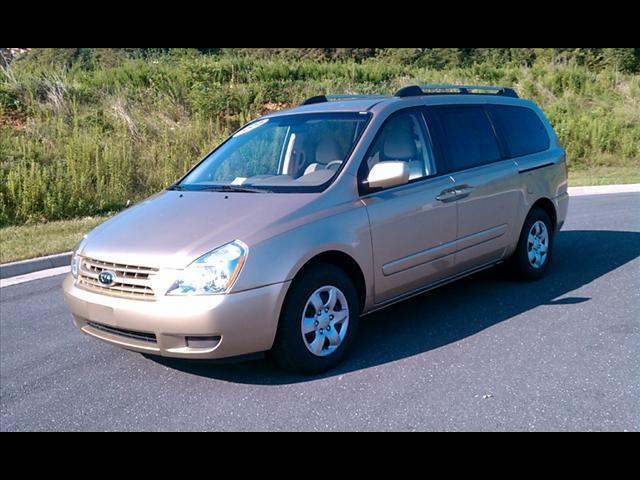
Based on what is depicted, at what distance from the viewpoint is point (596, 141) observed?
19.6m

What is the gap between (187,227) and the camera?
14.7 feet

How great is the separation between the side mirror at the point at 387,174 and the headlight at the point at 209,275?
1297mm

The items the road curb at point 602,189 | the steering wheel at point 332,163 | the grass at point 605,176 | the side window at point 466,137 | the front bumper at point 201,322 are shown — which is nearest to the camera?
the front bumper at point 201,322

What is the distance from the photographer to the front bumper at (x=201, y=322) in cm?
407

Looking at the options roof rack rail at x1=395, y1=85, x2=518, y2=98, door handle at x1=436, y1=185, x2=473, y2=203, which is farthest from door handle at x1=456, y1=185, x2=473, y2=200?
roof rack rail at x1=395, y1=85, x2=518, y2=98

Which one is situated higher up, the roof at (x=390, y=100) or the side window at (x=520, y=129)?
the roof at (x=390, y=100)

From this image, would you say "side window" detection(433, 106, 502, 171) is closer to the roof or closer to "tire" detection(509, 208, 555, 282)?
the roof

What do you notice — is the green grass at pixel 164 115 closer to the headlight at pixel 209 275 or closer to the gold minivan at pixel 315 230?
the gold minivan at pixel 315 230

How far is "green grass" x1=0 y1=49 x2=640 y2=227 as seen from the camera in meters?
11.9

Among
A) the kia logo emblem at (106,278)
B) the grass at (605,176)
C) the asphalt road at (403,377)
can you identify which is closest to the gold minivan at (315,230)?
the kia logo emblem at (106,278)

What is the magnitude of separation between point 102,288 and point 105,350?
0.99 metres

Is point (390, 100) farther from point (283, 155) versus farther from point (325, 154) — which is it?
point (283, 155)

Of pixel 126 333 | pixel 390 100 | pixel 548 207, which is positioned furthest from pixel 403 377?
Answer: pixel 548 207

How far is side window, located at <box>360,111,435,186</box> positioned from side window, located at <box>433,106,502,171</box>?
0.23 m
